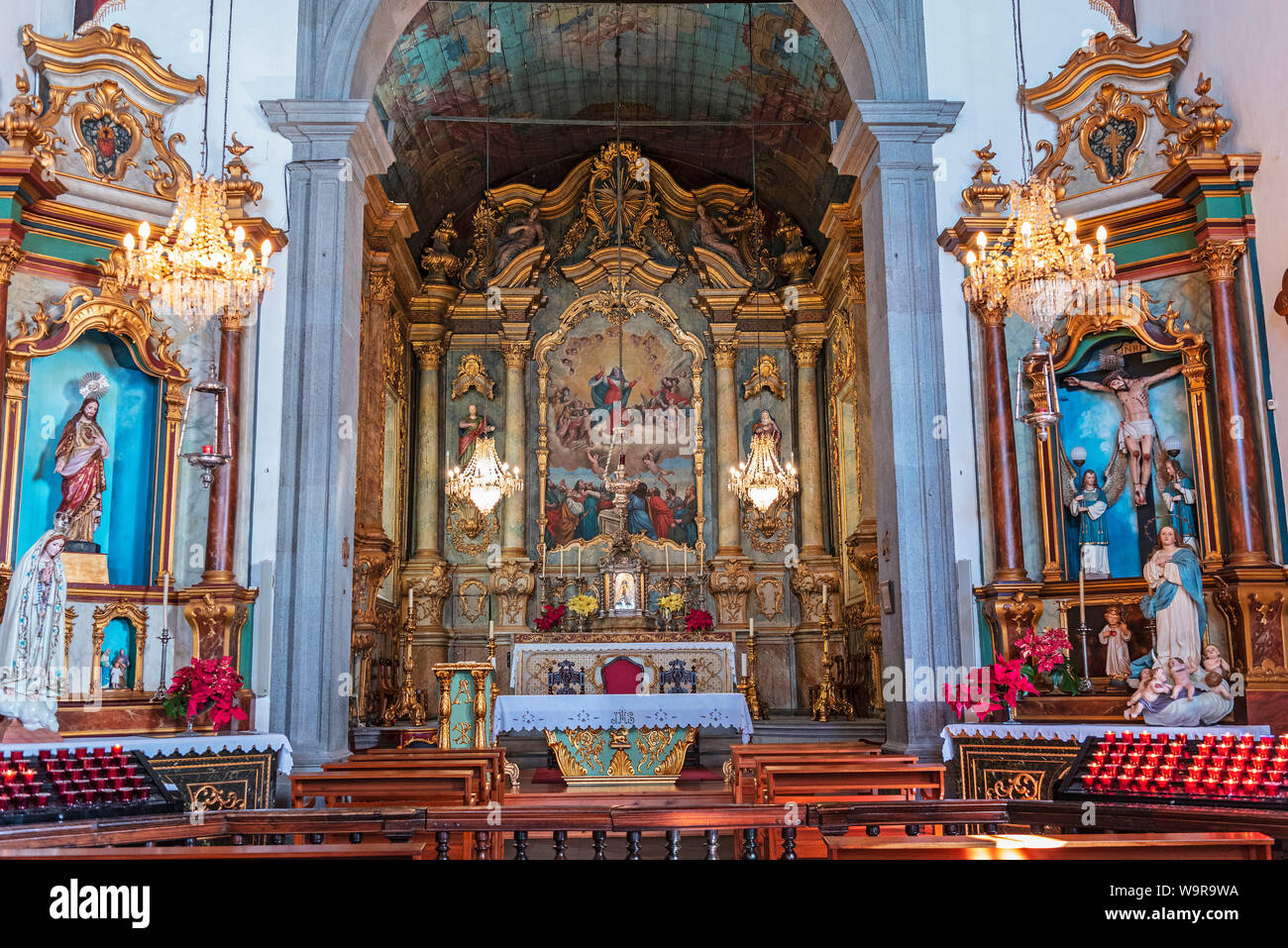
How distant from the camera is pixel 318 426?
29.1ft

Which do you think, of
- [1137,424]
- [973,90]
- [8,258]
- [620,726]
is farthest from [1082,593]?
[8,258]

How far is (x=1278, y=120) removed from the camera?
26.6 feet

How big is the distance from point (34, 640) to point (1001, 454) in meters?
6.71

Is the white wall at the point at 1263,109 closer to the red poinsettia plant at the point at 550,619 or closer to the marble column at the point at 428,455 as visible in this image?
the red poinsettia plant at the point at 550,619

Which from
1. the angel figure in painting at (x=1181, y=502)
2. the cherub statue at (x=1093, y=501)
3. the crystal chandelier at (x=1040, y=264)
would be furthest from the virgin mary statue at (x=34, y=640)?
the angel figure in painting at (x=1181, y=502)

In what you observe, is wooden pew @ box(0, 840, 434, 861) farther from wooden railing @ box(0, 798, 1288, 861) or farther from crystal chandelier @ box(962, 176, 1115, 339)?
crystal chandelier @ box(962, 176, 1115, 339)

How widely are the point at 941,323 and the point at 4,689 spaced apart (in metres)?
6.92

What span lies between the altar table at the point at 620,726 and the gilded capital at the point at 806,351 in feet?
22.5

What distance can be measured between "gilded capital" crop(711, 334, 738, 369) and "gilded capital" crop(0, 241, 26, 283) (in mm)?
9919

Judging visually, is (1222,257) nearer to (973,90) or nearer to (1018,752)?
(973,90)

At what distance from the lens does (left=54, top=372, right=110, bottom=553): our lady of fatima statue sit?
28.5 ft

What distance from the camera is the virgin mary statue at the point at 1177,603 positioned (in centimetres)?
751

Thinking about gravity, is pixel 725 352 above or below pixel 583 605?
above
